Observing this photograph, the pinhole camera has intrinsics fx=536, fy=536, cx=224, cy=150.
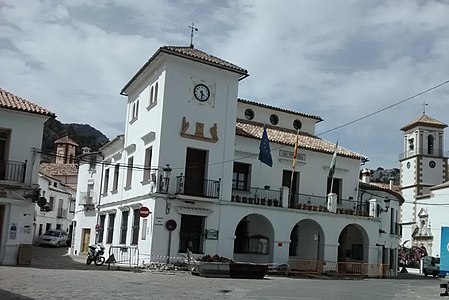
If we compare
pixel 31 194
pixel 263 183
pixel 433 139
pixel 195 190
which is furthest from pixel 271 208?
pixel 433 139

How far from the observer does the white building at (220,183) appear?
25.5m

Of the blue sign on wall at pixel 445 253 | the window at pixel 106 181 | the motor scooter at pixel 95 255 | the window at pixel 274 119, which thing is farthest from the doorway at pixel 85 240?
the blue sign on wall at pixel 445 253

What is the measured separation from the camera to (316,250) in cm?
3084

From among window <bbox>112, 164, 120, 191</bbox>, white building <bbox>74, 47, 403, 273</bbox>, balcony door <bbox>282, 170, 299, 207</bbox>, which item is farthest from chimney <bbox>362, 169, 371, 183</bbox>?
window <bbox>112, 164, 120, 191</bbox>

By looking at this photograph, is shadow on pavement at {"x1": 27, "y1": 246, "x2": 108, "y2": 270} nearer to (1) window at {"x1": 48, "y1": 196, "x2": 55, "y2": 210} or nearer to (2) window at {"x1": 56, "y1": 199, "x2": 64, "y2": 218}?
(1) window at {"x1": 48, "y1": 196, "x2": 55, "y2": 210}

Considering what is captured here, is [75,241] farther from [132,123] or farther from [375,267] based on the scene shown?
[375,267]

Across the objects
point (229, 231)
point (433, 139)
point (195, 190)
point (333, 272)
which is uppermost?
point (433, 139)

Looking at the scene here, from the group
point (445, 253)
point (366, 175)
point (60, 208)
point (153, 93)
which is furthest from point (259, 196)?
point (60, 208)

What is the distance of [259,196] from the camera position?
96.1 ft

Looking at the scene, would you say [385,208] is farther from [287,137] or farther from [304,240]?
[287,137]

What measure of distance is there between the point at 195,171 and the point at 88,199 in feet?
44.0

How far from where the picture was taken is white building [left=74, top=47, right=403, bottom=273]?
2552 centimetres

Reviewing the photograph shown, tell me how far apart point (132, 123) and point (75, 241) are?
40.6 feet

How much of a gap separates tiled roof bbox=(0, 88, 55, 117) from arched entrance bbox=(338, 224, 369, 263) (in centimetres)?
1946
